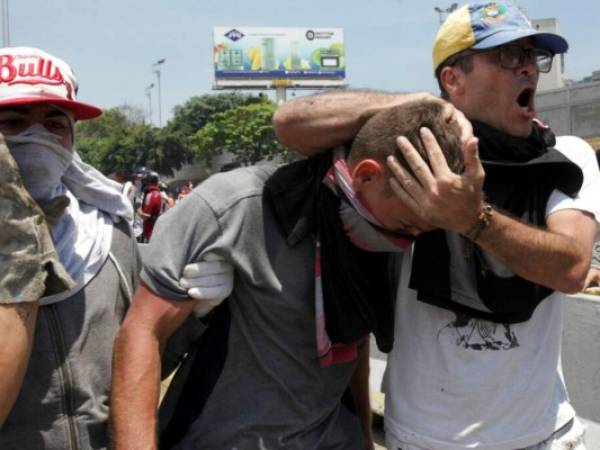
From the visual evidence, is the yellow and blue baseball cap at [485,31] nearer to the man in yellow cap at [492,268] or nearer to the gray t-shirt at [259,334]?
the man in yellow cap at [492,268]

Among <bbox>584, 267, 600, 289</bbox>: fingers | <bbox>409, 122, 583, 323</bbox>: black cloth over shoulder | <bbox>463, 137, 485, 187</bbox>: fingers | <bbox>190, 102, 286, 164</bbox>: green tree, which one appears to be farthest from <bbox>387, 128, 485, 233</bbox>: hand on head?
<bbox>190, 102, 286, 164</bbox>: green tree

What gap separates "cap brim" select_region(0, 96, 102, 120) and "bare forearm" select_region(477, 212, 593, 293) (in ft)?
3.78

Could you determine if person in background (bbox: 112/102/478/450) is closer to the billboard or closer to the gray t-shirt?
the gray t-shirt

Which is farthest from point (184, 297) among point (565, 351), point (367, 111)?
point (565, 351)

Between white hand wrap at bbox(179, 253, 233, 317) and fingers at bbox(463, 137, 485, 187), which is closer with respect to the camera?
fingers at bbox(463, 137, 485, 187)

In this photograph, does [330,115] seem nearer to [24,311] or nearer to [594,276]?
[24,311]

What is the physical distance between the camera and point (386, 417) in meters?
2.15

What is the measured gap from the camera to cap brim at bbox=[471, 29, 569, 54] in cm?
199

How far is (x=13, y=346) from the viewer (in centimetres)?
151

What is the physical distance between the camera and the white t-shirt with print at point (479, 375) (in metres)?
1.96

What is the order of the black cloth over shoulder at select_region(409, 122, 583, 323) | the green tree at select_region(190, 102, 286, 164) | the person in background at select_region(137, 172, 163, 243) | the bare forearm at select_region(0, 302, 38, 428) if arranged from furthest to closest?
the green tree at select_region(190, 102, 286, 164), the person in background at select_region(137, 172, 163, 243), the black cloth over shoulder at select_region(409, 122, 583, 323), the bare forearm at select_region(0, 302, 38, 428)

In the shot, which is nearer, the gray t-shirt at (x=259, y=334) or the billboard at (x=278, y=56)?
the gray t-shirt at (x=259, y=334)

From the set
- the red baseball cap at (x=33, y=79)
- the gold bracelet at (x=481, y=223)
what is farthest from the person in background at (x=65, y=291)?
the gold bracelet at (x=481, y=223)

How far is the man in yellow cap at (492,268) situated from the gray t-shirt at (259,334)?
25 centimetres
